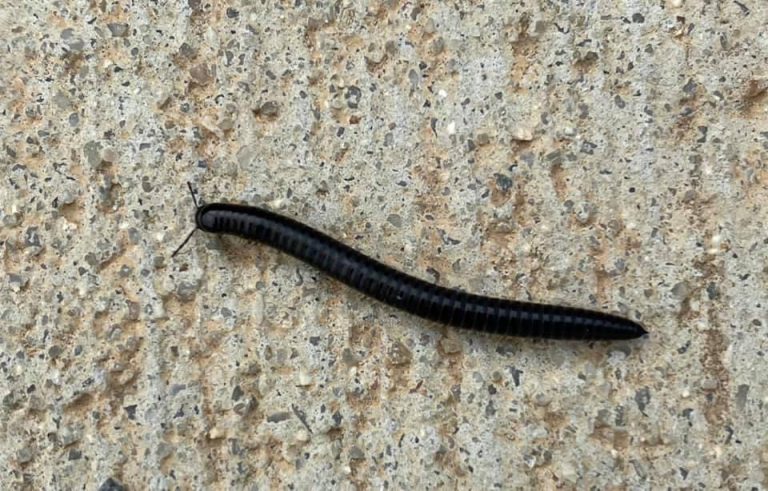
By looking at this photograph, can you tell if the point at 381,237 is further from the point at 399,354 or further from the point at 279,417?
the point at 279,417

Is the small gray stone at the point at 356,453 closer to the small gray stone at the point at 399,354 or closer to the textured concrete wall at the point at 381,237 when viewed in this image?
the textured concrete wall at the point at 381,237

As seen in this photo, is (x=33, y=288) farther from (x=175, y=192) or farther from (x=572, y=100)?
(x=572, y=100)

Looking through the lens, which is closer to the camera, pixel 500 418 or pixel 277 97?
pixel 500 418

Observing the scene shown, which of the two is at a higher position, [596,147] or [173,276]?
[596,147]

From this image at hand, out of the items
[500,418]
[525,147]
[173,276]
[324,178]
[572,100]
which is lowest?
[500,418]

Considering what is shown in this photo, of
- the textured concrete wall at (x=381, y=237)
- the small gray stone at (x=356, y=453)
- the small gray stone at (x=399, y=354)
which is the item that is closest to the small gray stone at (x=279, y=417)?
the textured concrete wall at (x=381, y=237)

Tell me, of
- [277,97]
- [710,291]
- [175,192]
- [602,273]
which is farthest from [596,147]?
[175,192]

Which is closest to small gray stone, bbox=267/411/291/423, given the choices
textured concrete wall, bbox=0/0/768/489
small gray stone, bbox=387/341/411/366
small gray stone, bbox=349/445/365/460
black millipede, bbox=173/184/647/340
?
textured concrete wall, bbox=0/0/768/489
